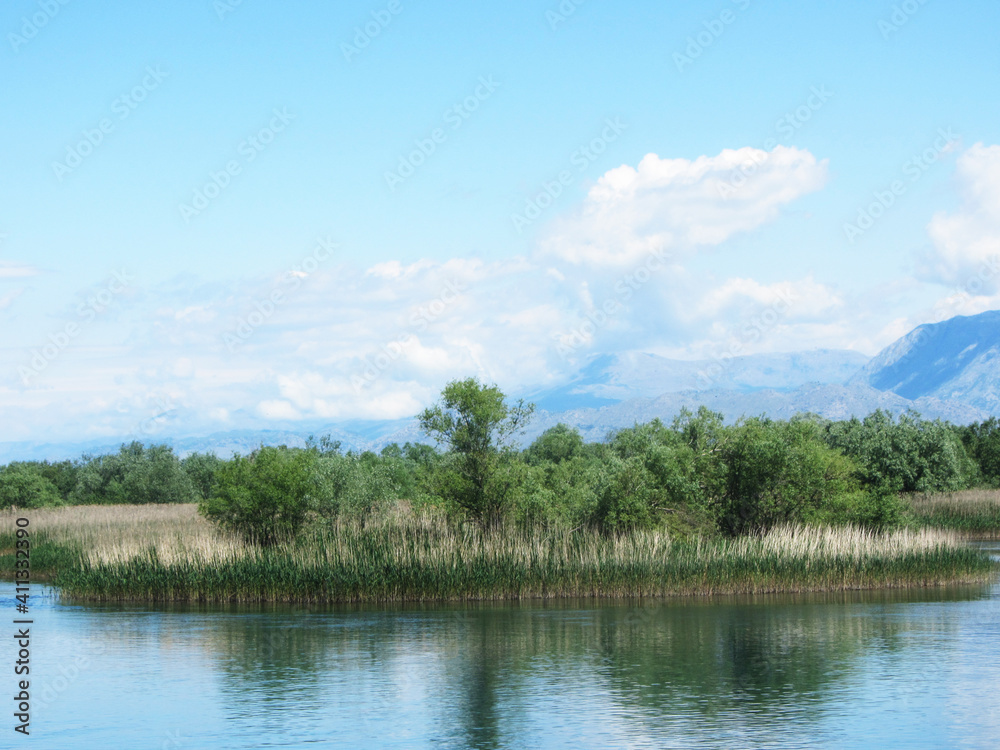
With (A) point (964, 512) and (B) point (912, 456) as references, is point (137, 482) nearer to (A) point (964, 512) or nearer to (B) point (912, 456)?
(B) point (912, 456)

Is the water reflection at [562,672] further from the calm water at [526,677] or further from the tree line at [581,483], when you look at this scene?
the tree line at [581,483]

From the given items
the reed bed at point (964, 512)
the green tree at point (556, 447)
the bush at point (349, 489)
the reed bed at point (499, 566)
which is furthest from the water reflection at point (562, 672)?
the green tree at point (556, 447)

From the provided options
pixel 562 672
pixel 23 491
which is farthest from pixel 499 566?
pixel 23 491

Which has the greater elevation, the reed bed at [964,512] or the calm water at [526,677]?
the reed bed at [964,512]

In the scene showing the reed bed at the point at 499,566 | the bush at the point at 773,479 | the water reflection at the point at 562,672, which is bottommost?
the water reflection at the point at 562,672

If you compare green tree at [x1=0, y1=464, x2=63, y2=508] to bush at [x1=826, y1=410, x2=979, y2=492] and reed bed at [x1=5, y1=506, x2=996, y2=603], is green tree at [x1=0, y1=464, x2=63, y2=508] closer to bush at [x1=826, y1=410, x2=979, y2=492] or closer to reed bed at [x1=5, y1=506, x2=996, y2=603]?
reed bed at [x1=5, y1=506, x2=996, y2=603]

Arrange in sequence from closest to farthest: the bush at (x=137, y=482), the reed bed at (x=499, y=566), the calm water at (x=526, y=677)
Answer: the calm water at (x=526, y=677), the reed bed at (x=499, y=566), the bush at (x=137, y=482)

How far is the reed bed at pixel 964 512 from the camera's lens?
57156 millimetres

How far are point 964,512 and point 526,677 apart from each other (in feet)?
146

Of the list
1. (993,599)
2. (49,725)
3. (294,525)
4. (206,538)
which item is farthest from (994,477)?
(49,725)

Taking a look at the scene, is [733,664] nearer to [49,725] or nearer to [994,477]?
[49,725]

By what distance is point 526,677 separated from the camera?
22.8 meters

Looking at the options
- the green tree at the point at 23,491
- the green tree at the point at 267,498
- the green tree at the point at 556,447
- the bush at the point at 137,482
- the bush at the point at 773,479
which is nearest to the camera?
the bush at the point at 773,479

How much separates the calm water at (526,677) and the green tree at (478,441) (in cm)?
947
